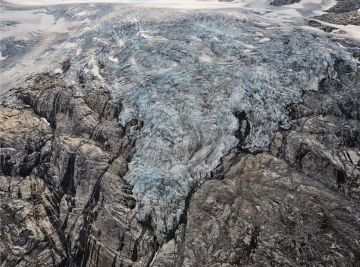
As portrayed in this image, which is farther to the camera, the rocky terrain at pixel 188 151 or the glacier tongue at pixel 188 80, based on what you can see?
the glacier tongue at pixel 188 80

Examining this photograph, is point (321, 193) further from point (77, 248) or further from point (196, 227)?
point (77, 248)

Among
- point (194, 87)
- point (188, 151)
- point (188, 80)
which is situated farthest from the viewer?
point (188, 80)

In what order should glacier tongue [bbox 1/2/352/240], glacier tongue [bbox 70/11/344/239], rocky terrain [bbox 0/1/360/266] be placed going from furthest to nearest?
glacier tongue [bbox 1/2/352/240], glacier tongue [bbox 70/11/344/239], rocky terrain [bbox 0/1/360/266]

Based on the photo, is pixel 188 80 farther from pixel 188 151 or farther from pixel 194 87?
pixel 188 151

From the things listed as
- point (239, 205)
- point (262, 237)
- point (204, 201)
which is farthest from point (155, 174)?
point (262, 237)

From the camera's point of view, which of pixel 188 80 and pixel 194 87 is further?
pixel 188 80

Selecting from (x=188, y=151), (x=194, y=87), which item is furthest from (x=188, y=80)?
(x=188, y=151)

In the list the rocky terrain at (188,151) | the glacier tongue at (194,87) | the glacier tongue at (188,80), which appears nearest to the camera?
the rocky terrain at (188,151)

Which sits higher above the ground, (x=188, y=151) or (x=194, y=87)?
(x=194, y=87)
